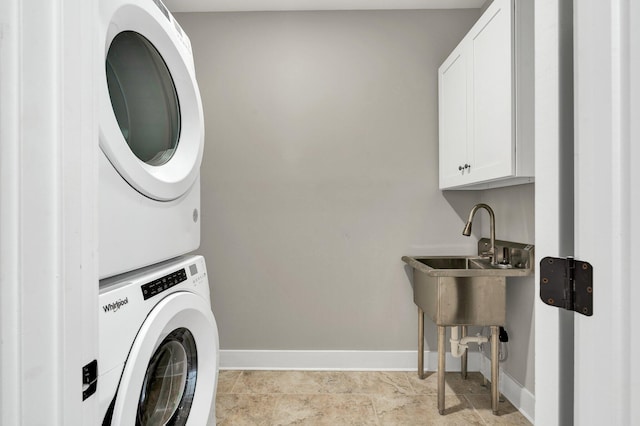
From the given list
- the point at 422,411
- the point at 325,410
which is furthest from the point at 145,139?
the point at 422,411

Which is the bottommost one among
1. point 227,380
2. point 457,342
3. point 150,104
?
point 227,380

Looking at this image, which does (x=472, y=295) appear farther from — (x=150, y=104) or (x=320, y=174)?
(x=150, y=104)

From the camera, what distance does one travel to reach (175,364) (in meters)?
1.15

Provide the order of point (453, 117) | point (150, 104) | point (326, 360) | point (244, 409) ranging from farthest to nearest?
point (326, 360), point (453, 117), point (244, 409), point (150, 104)

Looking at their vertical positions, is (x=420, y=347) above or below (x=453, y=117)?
below

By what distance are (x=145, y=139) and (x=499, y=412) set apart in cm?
214

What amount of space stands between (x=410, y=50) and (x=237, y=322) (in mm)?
2219

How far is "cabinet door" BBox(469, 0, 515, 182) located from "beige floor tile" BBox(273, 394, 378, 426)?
1371 mm

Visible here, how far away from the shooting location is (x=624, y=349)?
1.71 feet

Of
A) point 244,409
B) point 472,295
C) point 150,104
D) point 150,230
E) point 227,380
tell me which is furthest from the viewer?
point 227,380

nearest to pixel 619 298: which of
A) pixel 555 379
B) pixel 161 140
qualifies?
pixel 555 379

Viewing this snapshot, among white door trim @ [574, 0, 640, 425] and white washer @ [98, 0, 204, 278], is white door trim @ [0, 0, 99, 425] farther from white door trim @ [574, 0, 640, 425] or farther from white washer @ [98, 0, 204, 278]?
white door trim @ [574, 0, 640, 425]

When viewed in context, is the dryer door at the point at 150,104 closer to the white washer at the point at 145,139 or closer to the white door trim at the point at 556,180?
the white washer at the point at 145,139

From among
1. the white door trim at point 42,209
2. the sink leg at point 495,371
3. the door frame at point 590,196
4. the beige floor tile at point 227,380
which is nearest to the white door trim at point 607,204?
the door frame at point 590,196
